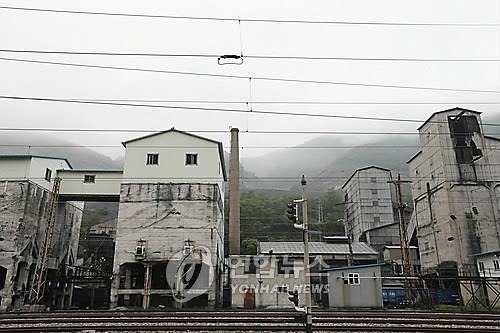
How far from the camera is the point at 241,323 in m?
13.2

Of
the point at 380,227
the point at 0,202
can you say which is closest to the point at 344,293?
the point at 0,202

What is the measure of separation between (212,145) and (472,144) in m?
25.9

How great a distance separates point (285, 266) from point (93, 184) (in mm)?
17235

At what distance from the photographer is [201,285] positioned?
30203mm

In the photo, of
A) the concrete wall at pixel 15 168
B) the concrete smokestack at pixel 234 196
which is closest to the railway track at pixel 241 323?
the concrete wall at pixel 15 168

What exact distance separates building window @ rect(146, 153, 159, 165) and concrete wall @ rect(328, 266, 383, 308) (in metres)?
16.5

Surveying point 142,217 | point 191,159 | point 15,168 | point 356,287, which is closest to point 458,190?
point 356,287

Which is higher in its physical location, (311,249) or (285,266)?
(311,249)

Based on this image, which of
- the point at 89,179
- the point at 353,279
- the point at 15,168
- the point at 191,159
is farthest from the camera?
the point at 89,179

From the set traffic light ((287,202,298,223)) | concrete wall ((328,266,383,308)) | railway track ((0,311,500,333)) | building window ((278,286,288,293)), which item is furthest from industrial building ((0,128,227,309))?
traffic light ((287,202,298,223))

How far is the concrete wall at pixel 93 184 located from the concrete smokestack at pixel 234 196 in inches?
437

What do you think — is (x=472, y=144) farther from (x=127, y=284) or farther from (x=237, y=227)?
(x=127, y=284)

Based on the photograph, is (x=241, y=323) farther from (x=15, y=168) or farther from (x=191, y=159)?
(x=15, y=168)

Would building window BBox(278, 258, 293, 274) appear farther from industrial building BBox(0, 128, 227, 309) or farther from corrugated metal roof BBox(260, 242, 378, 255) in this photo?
corrugated metal roof BBox(260, 242, 378, 255)
